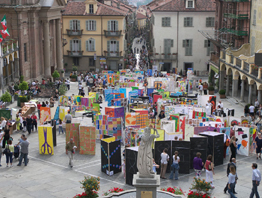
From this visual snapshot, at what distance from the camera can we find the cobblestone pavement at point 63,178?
20328 mm

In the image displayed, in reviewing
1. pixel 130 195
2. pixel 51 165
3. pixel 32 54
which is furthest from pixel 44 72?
pixel 130 195

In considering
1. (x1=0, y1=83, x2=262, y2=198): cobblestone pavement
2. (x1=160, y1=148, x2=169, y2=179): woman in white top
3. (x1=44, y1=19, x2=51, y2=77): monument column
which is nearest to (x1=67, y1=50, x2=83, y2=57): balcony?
(x1=44, y1=19, x2=51, y2=77): monument column

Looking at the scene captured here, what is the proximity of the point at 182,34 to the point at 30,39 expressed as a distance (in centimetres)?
2378

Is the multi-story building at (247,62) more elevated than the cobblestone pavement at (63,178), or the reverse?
the multi-story building at (247,62)

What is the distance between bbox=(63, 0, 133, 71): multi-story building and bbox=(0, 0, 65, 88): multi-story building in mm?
6665

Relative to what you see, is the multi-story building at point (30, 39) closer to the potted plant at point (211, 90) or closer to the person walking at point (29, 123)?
the person walking at point (29, 123)

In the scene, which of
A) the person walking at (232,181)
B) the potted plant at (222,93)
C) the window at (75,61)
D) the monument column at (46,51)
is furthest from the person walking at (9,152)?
the window at (75,61)

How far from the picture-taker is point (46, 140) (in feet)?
85.6

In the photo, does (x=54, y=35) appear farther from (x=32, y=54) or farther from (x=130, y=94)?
(x=130, y=94)

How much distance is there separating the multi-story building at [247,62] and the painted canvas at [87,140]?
17316 millimetres

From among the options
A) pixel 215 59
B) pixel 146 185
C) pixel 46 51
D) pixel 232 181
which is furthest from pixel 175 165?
pixel 46 51

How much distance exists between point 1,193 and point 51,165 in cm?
438

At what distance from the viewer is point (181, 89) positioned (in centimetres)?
4547

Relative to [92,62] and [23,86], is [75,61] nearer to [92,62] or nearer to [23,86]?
[92,62]
